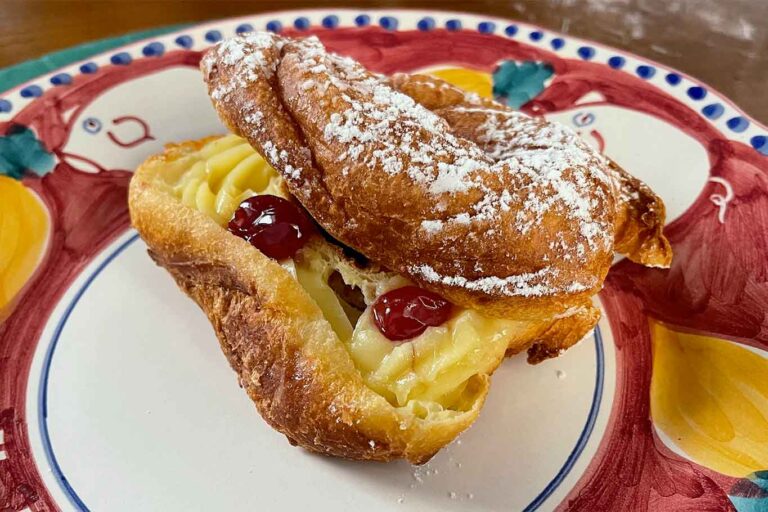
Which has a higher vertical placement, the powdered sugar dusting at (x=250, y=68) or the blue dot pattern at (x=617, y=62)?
the powdered sugar dusting at (x=250, y=68)

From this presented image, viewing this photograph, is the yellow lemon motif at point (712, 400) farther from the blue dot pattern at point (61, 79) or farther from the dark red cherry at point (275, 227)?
the blue dot pattern at point (61, 79)

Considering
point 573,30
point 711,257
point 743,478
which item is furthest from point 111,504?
point 573,30

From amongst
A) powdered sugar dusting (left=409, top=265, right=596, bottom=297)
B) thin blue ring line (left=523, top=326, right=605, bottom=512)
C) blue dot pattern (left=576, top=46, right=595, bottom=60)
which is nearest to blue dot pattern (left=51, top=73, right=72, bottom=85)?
powdered sugar dusting (left=409, top=265, right=596, bottom=297)

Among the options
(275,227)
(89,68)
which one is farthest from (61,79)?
(275,227)

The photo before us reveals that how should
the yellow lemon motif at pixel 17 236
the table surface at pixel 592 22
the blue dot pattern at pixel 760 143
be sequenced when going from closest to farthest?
the yellow lemon motif at pixel 17 236
the blue dot pattern at pixel 760 143
the table surface at pixel 592 22

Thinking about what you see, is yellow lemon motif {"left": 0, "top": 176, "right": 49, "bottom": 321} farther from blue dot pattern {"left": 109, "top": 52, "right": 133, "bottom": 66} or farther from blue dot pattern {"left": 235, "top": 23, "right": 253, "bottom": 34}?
blue dot pattern {"left": 235, "top": 23, "right": 253, "bottom": 34}

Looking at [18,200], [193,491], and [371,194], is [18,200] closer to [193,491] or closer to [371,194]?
[193,491]

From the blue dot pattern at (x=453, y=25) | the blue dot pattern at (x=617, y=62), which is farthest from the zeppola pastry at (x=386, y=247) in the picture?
the blue dot pattern at (x=453, y=25)
